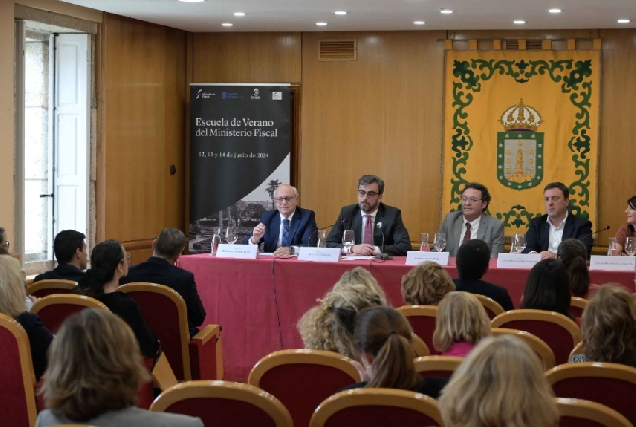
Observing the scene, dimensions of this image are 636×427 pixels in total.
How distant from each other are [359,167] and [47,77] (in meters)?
3.51

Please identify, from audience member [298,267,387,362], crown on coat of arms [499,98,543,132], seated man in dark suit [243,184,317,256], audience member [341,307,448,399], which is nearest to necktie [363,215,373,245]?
seated man in dark suit [243,184,317,256]

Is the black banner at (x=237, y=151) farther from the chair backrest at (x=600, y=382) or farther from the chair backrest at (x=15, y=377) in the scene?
the chair backrest at (x=600, y=382)

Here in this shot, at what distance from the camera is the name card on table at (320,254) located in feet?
20.4

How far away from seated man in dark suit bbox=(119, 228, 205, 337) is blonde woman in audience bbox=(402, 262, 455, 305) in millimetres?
1319

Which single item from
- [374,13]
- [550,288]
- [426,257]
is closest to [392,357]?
[550,288]

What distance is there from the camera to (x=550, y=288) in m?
4.17

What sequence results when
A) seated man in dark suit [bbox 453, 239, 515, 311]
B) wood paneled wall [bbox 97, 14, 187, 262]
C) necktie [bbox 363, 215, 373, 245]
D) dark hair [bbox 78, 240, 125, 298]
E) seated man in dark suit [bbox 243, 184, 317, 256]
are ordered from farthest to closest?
wood paneled wall [bbox 97, 14, 187, 262] < seated man in dark suit [bbox 243, 184, 317, 256] < necktie [bbox 363, 215, 373, 245] < seated man in dark suit [bbox 453, 239, 515, 311] < dark hair [bbox 78, 240, 125, 298]

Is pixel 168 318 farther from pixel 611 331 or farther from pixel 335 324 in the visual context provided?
pixel 611 331

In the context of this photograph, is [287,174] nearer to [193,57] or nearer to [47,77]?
[193,57]

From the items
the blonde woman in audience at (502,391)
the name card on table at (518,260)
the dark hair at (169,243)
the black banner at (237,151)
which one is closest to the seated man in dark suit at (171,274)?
the dark hair at (169,243)

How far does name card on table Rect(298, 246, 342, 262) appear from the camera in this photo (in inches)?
245

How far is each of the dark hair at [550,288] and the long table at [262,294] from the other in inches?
69.5

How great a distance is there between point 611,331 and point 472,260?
5.62 feet

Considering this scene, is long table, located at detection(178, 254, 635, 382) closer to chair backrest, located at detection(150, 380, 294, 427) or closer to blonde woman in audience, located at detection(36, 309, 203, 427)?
chair backrest, located at detection(150, 380, 294, 427)
